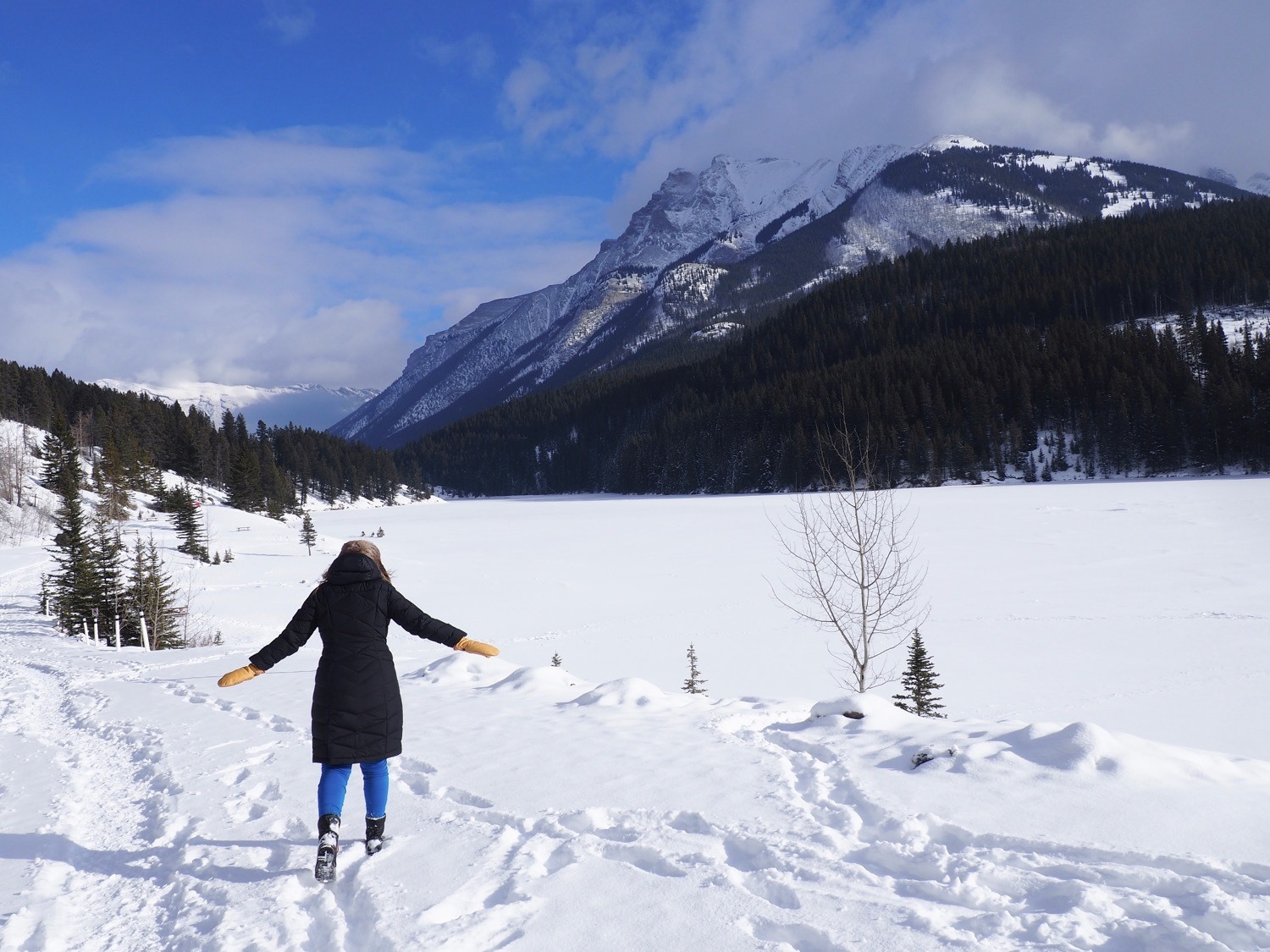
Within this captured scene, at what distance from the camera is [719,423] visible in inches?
4326

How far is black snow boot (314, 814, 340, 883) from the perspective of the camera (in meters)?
4.15

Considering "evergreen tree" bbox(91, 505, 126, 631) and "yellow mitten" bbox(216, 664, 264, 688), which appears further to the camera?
"evergreen tree" bbox(91, 505, 126, 631)

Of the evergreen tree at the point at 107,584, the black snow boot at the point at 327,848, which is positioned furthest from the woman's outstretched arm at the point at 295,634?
the evergreen tree at the point at 107,584

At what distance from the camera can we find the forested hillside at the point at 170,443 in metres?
73.8

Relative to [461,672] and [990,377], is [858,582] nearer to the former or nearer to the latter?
[461,672]

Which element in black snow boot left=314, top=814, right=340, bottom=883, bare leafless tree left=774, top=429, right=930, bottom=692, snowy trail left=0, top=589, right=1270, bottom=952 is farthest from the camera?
bare leafless tree left=774, top=429, right=930, bottom=692

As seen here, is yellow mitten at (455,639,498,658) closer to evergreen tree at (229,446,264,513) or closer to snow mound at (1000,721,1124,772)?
snow mound at (1000,721,1124,772)

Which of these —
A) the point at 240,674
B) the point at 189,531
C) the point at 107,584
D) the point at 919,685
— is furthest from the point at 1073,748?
the point at 189,531

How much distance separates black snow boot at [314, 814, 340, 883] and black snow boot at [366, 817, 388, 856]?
202 millimetres

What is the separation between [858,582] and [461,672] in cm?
682

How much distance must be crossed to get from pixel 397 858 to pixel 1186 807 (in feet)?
16.2

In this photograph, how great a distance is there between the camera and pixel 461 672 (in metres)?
11.0

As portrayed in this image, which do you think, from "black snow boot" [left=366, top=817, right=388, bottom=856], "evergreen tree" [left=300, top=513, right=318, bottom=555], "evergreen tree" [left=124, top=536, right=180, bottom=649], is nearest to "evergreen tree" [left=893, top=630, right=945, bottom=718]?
"black snow boot" [left=366, top=817, right=388, bottom=856]

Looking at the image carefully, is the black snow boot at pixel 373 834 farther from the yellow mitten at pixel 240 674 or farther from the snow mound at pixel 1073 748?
the snow mound at pixel 1073 748
